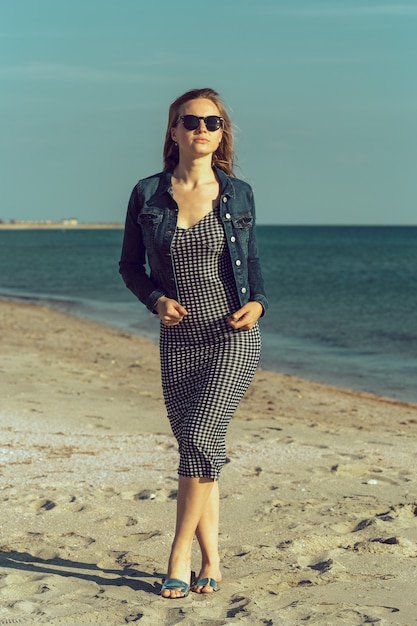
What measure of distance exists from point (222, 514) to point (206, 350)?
1740mm

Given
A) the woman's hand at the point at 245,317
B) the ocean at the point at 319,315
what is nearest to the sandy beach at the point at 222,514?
the woman's hand at the point at 245,317

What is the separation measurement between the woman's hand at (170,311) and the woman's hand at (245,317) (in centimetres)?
20

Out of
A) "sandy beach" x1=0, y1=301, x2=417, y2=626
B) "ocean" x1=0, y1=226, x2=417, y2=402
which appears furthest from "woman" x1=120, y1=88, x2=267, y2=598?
"ocean" x1=0, y1=226, x2=417, y2=402

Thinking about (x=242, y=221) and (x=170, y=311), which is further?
(x=242, y=221)

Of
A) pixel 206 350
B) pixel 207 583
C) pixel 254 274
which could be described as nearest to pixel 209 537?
pixel 207 583

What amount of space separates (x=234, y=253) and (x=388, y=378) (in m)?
10.8

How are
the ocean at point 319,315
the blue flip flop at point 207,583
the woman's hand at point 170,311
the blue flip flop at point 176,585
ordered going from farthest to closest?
1. the ocean at point 319,315
2. the blue flip flop at point 207,583
3. the blue flip flop at point 176,585
4. the woman's hand at point 170,311

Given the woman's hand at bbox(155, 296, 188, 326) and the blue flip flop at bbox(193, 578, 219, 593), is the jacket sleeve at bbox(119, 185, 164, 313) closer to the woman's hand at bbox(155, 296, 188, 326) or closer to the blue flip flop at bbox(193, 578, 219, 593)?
the woman's hand at bbox(155, 296, 188, 326)

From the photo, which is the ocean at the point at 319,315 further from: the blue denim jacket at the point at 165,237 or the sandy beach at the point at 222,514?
the blue denim jacket at the point at 165,237

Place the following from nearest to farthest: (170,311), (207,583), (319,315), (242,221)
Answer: (170,311)
(242,221)
(207,583)
(319,315)

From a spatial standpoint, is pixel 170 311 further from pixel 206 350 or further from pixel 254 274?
pixel 254 274

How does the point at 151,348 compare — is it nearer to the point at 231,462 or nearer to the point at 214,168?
the point at 231,462

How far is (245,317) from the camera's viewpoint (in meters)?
4.04

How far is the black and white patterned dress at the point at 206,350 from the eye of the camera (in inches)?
159
